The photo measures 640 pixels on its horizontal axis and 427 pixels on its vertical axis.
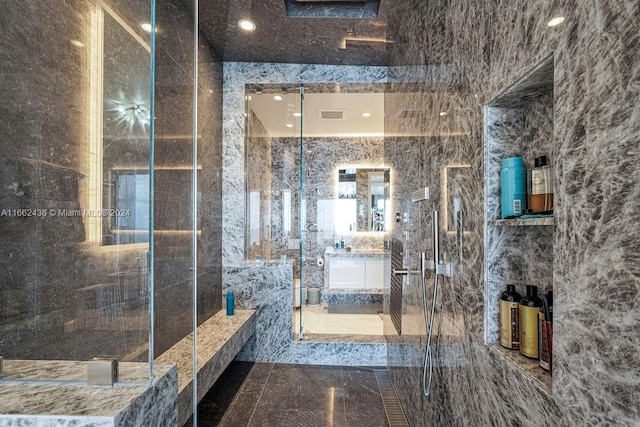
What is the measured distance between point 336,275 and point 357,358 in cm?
176

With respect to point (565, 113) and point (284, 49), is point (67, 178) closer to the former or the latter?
point (565, 113)

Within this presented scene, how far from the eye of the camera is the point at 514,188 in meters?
1.10

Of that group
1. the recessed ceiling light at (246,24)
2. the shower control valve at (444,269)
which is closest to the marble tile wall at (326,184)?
the recessed ceiling light at (246,24)

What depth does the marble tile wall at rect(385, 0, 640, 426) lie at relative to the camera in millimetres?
632

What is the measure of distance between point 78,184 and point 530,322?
1739mm

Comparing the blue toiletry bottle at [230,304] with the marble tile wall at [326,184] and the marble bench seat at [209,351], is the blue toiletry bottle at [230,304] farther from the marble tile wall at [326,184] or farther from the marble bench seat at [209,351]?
the marble tile wall at [326,184]

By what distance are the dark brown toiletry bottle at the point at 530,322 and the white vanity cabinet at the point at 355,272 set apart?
12.5 ft

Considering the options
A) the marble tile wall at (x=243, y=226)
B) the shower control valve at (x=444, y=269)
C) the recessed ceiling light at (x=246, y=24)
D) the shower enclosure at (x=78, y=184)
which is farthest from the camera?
the marble tile wall at (x=243, y=226)

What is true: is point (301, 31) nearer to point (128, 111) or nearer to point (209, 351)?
point (128, 111)

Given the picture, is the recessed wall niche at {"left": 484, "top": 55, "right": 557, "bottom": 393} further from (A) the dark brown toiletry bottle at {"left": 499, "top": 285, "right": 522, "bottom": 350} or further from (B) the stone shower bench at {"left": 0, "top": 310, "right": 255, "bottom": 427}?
(B) the stone shower bench at {"left": 0, "top": 310, "right": 255, "bottom": 427}

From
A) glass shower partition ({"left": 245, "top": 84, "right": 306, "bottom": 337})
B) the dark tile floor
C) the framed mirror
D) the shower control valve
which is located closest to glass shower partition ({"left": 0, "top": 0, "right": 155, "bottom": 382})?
the shower control valve

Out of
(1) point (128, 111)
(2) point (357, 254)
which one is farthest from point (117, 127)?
(2) point (357, 254)

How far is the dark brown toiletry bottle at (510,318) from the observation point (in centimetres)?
112

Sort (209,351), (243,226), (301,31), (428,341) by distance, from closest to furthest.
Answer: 1. (428,341)
2. (209,351)
3. (301,31)
4. (243,226)
